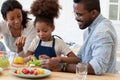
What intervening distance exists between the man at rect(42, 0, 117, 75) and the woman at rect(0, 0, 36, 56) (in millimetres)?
575

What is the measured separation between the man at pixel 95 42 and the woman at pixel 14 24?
0.58m

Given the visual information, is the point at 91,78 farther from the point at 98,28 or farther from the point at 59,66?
the point at 98,28

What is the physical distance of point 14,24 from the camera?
250 centimetres

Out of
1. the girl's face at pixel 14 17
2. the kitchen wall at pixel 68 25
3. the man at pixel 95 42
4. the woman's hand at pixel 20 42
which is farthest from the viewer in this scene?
the kitchen wall at pixel 68 25

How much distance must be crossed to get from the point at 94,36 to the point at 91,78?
1.14 ft

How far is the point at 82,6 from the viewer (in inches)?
77.2

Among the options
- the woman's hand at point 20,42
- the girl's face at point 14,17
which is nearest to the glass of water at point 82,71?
the woman's hand at point 20,42

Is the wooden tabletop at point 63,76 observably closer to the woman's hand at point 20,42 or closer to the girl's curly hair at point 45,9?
the woman's hand at point 20,42

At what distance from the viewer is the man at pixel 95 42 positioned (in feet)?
5.79

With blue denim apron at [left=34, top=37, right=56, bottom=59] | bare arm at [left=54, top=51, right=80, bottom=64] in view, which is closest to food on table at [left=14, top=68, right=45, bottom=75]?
bare arm at [left=54, top=51, right=80, bottom=64]

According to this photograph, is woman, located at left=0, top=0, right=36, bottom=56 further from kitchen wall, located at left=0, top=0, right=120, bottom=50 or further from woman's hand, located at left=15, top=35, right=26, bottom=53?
kitchen wall, located at left=0, top=0, right=120, bottom=50

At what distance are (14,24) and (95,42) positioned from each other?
953 millimetres

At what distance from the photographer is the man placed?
1765mm

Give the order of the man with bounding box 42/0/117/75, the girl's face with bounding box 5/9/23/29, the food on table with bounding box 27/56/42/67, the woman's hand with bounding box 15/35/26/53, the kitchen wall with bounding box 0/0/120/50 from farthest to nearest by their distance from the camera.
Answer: the kitchen wall with bounding box 0/0/120/50 < the girl's face with bounding box 5/9/23/29 < the woman's hand with bounding box 15/35/26/53 < the food on table with bounding box 27/56/42/67 < the man with bounding box 42/0/117/75
